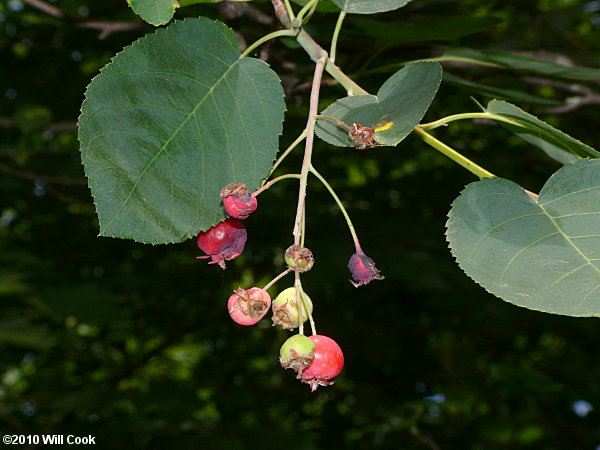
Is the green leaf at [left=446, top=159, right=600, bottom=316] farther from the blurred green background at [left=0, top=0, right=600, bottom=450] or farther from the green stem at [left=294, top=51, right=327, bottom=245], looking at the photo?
the blurred green background at [left=0, top=0, right=600, bottom=450]

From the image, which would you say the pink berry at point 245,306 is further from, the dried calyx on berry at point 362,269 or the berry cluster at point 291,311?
the dried calyx on berry at point 362,269

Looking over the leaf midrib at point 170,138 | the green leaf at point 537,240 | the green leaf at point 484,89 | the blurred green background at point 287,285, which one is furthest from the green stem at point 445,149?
the blurred green background at point 287,285

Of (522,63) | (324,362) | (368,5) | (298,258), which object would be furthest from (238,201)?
(522,63)

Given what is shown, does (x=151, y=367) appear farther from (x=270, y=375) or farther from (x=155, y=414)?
(x=155, y=414)

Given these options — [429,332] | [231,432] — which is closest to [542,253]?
[231,432]

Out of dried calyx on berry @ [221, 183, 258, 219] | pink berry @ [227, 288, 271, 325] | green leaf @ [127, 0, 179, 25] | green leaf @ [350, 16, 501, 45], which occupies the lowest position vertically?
pink berry @ [227, 288, 271, 325]

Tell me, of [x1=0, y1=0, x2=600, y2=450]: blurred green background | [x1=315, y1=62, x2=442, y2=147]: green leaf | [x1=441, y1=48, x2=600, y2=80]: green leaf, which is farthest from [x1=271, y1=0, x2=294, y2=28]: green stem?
[x1=0, y1=0, x2=600, y2=450]: blurred green background
